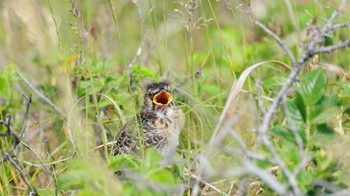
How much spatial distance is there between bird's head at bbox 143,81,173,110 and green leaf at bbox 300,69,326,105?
5.62ft

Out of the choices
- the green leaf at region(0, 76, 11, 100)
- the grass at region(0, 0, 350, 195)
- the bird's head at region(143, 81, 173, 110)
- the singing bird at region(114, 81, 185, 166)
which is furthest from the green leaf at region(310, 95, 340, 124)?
the green leaf at region(0, 76, 11, 100)

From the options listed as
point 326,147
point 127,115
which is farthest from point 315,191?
point 127,115

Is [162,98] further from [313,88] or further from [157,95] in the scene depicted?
[313,88]

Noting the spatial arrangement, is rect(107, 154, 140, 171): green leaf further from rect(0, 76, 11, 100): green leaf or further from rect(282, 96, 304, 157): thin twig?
rect(0, 76, 11, 100): green leaf

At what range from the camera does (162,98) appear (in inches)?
179

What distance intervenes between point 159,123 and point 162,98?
0.19 m

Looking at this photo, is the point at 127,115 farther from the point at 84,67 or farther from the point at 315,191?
the point at 315,191

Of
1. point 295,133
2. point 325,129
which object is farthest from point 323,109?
point 295,133

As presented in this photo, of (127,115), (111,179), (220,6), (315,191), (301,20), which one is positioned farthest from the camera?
(220,6)

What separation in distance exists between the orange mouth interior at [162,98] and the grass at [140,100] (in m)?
0.09

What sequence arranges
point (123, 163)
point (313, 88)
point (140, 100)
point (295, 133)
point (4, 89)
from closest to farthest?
point (295, 133), point (313, 88), point (123, 163), point (4, 89), point (140, 100)

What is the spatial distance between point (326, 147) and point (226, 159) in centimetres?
120

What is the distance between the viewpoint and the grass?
272cm

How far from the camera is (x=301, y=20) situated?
20.8 feet
